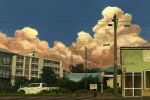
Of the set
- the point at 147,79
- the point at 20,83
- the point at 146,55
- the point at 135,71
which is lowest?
the point at 20,83

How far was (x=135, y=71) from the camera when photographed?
42000 mm

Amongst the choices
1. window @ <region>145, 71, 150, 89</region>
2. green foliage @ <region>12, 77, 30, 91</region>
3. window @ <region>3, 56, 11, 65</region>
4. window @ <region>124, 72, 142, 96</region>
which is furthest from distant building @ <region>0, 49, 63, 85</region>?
window @ <region>145, 71, 150, 89</region>

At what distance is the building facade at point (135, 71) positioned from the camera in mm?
41719

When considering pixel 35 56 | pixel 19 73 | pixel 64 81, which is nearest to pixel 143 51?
pixel 64 81

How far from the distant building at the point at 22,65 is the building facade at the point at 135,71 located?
106222 mm

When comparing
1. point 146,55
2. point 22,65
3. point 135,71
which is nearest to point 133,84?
point 135,71

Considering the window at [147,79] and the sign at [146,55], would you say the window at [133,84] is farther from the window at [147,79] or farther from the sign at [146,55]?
the sign at [146,55]

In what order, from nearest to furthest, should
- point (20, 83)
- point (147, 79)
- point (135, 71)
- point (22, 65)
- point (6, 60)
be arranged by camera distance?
point (147, 79), point (135, 71), point (20, 83), point (6, 60), point (22, 65)

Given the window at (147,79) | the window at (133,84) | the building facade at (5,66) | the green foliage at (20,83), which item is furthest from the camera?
the building facade at (5,66)

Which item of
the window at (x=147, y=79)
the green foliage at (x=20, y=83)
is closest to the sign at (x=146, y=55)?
the window at (x=147, y=79)

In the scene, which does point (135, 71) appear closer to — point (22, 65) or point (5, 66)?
point (5, 66)

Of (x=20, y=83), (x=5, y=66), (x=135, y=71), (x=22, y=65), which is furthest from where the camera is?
(x=22, y=65)

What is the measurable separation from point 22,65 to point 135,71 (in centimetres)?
13217

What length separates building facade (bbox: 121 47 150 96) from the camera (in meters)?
41.7
